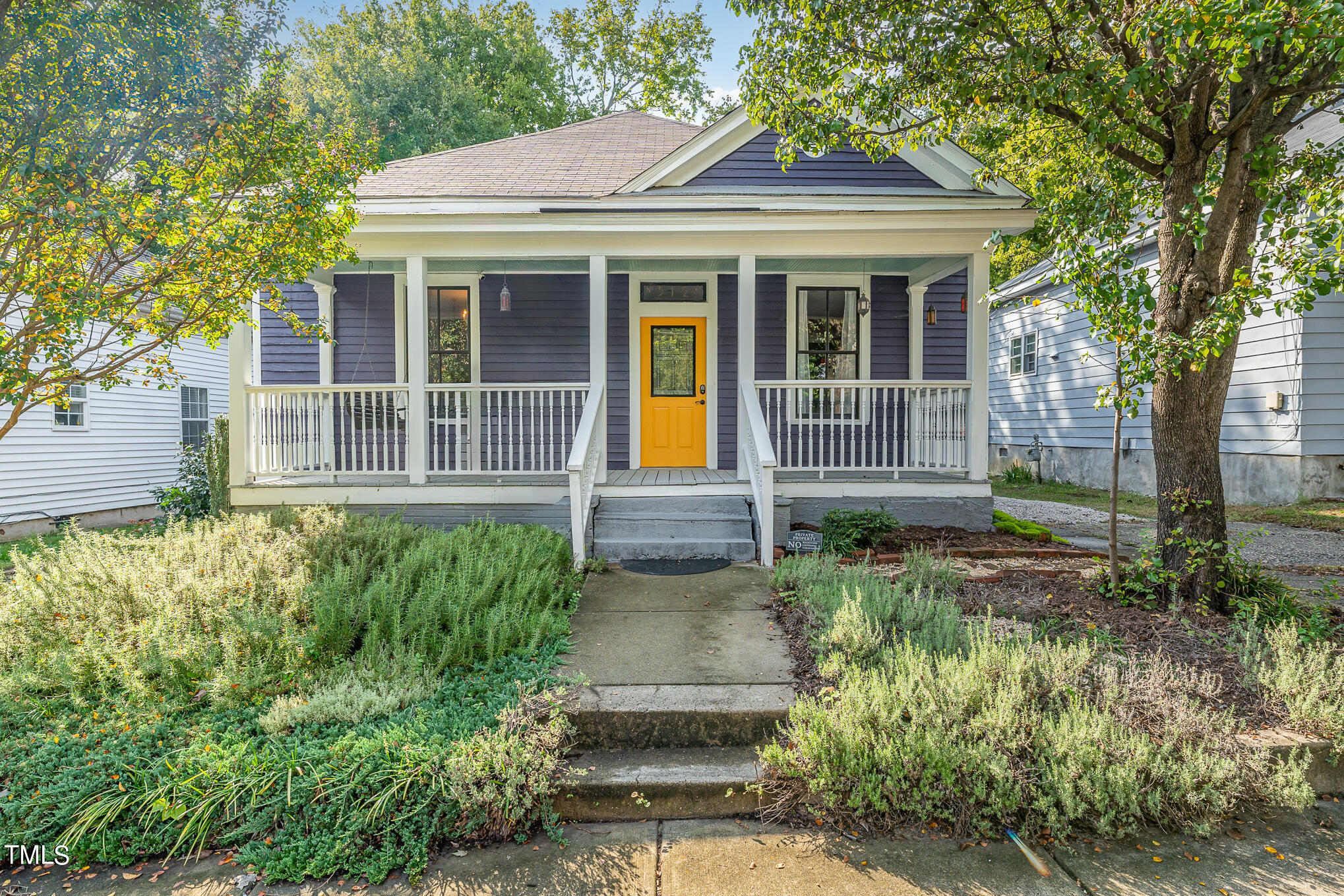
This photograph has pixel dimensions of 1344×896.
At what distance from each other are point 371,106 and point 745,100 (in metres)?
16.4

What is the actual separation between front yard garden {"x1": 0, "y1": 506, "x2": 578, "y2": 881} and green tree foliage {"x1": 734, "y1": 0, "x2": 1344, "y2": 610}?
3.79 meters

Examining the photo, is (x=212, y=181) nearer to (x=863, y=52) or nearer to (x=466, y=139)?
(x=863, y=52)

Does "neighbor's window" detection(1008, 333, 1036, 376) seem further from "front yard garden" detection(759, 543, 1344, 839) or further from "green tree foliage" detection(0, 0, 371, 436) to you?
"green tree foliage" detection(0, 0, 371, 436)

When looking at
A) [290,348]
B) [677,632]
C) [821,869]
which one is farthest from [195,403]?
[821,869]

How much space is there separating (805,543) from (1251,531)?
4180 mm

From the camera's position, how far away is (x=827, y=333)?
329 inches

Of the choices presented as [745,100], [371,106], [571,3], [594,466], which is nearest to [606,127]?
[745,100]

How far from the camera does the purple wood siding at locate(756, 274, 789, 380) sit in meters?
8.27

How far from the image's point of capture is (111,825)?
2.42m

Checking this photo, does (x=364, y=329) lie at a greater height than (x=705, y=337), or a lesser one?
greater

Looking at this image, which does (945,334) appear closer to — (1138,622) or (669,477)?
(669,477)

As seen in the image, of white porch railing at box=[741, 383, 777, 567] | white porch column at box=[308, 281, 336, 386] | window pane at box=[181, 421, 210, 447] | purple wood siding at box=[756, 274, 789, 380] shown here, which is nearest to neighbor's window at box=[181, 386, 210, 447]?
window pane at box=[181, 421, 210, 447]

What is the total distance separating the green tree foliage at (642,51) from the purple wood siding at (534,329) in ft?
45.1

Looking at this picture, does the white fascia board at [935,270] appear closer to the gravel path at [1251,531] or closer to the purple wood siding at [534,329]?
the gravel path at [1251,531]
